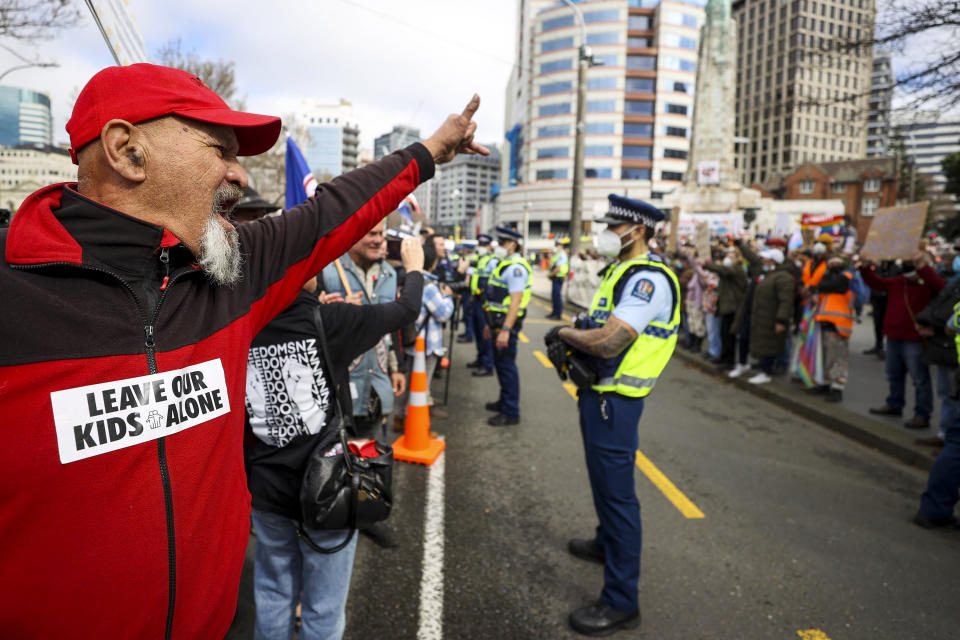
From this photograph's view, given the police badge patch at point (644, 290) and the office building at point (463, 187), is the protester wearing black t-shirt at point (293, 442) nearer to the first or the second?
the police badge patch at point (644, 290)

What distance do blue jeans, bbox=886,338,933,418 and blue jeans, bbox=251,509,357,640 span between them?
6.95 metres

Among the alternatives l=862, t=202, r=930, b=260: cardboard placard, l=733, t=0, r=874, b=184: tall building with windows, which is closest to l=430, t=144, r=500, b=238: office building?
l=733, t=0, r=874, b=184: tall building with windows

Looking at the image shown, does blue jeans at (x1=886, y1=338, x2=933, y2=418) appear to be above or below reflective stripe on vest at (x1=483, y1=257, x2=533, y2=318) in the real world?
below

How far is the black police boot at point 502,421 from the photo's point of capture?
21.0 feet

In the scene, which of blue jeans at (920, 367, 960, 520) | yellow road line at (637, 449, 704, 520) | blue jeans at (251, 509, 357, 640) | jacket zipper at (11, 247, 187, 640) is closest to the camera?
jacket zipper at (11, 247, 187, 640)

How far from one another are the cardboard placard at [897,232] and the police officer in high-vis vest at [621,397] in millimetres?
4994

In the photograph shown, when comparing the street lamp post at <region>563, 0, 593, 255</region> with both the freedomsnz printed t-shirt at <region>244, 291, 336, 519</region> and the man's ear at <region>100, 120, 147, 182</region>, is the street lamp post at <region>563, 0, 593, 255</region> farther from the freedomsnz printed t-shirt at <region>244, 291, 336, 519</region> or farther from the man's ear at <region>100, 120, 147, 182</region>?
the man's ear at <region>100, 120, 147, 182</region>

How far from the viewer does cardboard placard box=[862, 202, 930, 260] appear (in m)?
6.19

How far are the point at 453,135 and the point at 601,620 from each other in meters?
2.56

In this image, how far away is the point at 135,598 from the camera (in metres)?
1.09

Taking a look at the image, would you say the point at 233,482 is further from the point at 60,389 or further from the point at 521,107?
the point at 521,107

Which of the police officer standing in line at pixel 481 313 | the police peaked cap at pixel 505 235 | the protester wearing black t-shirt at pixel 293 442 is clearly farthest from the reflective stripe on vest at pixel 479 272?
the protester wearing black t-shirt at pixel 293 442

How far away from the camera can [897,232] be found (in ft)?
21.3

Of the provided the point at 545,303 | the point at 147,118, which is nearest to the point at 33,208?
the point at 147,118
